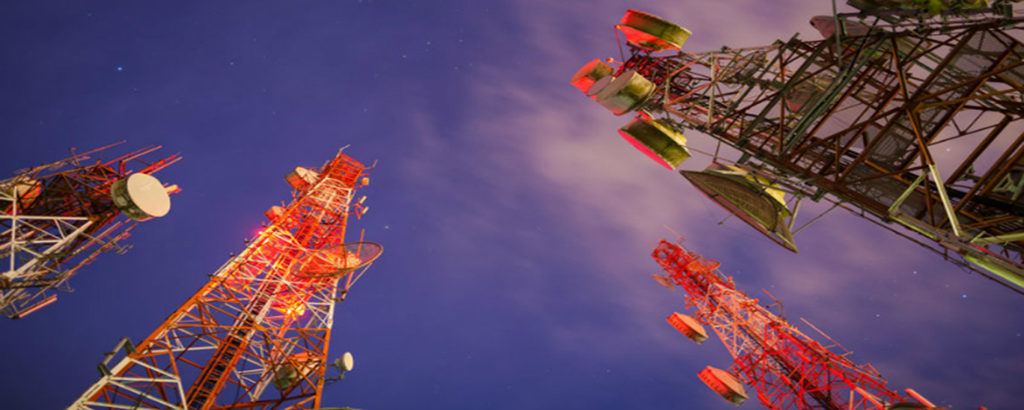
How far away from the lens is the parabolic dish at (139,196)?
10234mm

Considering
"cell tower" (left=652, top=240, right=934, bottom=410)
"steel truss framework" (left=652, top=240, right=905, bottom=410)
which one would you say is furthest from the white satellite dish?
"steel truss framework" (left=652, top=240, right=905, bottom=410)

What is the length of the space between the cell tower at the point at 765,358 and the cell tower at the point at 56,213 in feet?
67.8

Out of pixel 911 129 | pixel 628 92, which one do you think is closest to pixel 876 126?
pixel 911 129

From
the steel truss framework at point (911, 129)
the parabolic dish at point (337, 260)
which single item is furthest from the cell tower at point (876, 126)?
the parabolic dish at point (337, 260)

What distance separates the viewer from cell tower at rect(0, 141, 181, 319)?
998cm

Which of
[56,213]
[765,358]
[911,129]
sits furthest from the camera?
[765,358]

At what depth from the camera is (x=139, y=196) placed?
34.2ft

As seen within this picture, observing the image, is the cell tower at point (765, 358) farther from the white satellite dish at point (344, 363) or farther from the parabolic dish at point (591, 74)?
the white satellite dish at point (344, 363)

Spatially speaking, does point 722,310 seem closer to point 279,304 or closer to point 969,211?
point 969,211

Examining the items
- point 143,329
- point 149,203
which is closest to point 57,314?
point 143,329

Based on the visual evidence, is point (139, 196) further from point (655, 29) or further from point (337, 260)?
point (655, 29)

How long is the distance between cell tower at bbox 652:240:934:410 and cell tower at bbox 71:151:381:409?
49.6 feet

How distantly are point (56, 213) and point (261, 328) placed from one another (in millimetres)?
8185

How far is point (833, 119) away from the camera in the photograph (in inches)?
286
